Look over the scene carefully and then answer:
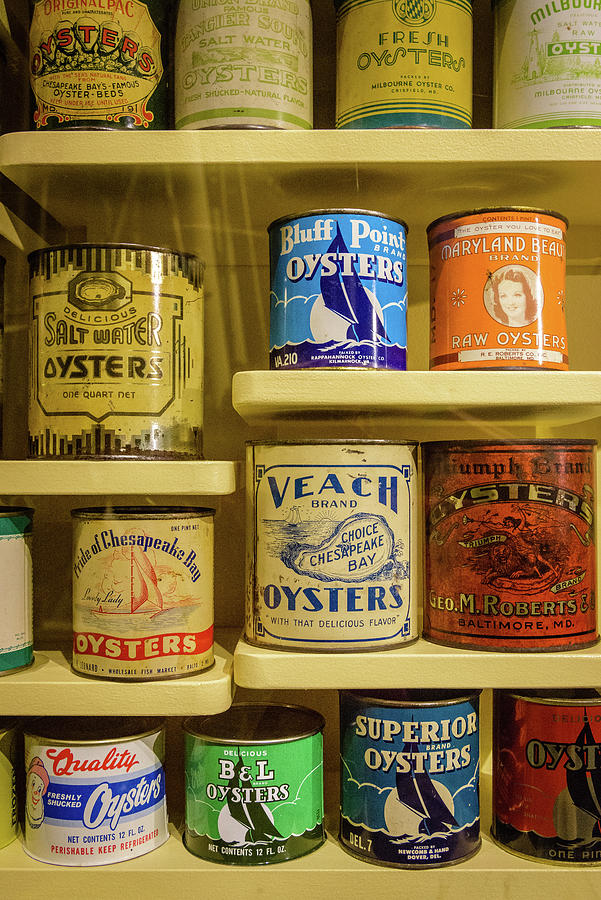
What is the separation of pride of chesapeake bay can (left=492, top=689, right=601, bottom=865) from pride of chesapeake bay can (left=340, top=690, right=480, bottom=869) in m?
0.04

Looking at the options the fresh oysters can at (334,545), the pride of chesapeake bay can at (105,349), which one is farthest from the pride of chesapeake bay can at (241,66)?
the fresh oysters can at (334,545)

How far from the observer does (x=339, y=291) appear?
697 millimetres

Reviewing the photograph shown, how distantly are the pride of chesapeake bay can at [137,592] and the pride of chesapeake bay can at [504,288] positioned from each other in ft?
1.02

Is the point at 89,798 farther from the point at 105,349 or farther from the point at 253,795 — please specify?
the point at 105,349

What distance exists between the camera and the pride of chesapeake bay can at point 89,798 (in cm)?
70

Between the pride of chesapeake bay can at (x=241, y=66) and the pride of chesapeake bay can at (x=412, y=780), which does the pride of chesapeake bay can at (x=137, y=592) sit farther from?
the pride of chesapeake bay can at (x=241, y=66)

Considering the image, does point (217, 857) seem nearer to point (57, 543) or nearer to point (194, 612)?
point (194, 612)

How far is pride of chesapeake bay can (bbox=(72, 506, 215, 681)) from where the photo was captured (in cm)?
70

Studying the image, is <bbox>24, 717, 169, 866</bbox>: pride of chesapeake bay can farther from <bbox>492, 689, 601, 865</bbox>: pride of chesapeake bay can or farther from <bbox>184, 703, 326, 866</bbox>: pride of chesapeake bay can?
<bbox>492, 689, 601, 865</bbox>: pride of chesapeake bay can

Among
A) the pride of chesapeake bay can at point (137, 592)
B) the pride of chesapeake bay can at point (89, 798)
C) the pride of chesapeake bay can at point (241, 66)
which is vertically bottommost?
the pride of chesapeake bay can at point (89, 798)

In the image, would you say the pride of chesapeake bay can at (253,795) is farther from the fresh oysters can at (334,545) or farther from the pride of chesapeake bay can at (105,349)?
the pride of chesapeake bay can at (105,349)

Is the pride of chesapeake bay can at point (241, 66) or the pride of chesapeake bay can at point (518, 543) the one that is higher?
the pride of chesapeake bay can at point (241, 66)

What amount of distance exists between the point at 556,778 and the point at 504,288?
453 mm

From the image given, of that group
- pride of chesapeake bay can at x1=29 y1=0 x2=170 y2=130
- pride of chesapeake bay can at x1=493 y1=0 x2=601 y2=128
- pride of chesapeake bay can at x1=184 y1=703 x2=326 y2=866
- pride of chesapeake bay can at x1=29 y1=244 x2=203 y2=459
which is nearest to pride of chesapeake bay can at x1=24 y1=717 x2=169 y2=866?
pride of chesapeake bay can at x1=184 y1=703 x2=326 y2=866
